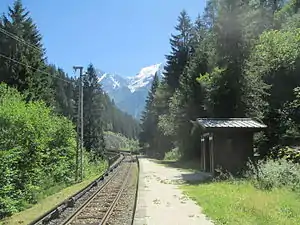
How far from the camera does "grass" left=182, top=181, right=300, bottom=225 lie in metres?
9.88

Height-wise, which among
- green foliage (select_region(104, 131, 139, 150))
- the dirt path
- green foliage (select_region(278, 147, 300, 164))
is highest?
green foliage (select_region(104, 131, 139, 150))

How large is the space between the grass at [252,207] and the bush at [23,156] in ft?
26.4

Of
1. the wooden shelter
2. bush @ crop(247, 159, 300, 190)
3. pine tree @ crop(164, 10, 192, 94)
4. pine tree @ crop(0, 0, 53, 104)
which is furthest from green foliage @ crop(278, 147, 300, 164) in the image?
pine tree @ crop(164, 10, 192, 94)

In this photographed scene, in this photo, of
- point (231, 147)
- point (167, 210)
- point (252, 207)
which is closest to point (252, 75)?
point (231, 147)

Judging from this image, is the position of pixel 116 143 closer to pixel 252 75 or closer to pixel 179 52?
pixel 179 52

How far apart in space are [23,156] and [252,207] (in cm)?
1409

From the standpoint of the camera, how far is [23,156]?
2164cm

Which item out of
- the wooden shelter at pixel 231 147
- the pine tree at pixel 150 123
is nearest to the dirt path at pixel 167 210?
the wooden shelter at pixel 231 147

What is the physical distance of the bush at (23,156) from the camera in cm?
1731

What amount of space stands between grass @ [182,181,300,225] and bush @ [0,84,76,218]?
8.04 m

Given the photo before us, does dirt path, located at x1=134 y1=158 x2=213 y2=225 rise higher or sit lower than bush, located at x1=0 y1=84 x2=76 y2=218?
lower

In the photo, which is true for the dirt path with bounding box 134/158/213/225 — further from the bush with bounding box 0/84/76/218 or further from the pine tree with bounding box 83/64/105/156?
the pine tree with bounding box 83/64/105/156

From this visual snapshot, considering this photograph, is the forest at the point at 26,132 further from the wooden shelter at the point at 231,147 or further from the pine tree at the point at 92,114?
the pine tree at the point at 92,114

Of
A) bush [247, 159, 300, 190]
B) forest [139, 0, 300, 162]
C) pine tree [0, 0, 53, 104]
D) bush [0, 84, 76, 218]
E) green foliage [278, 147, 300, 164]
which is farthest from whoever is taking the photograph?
pine tree [0, 0, 53, 104]
